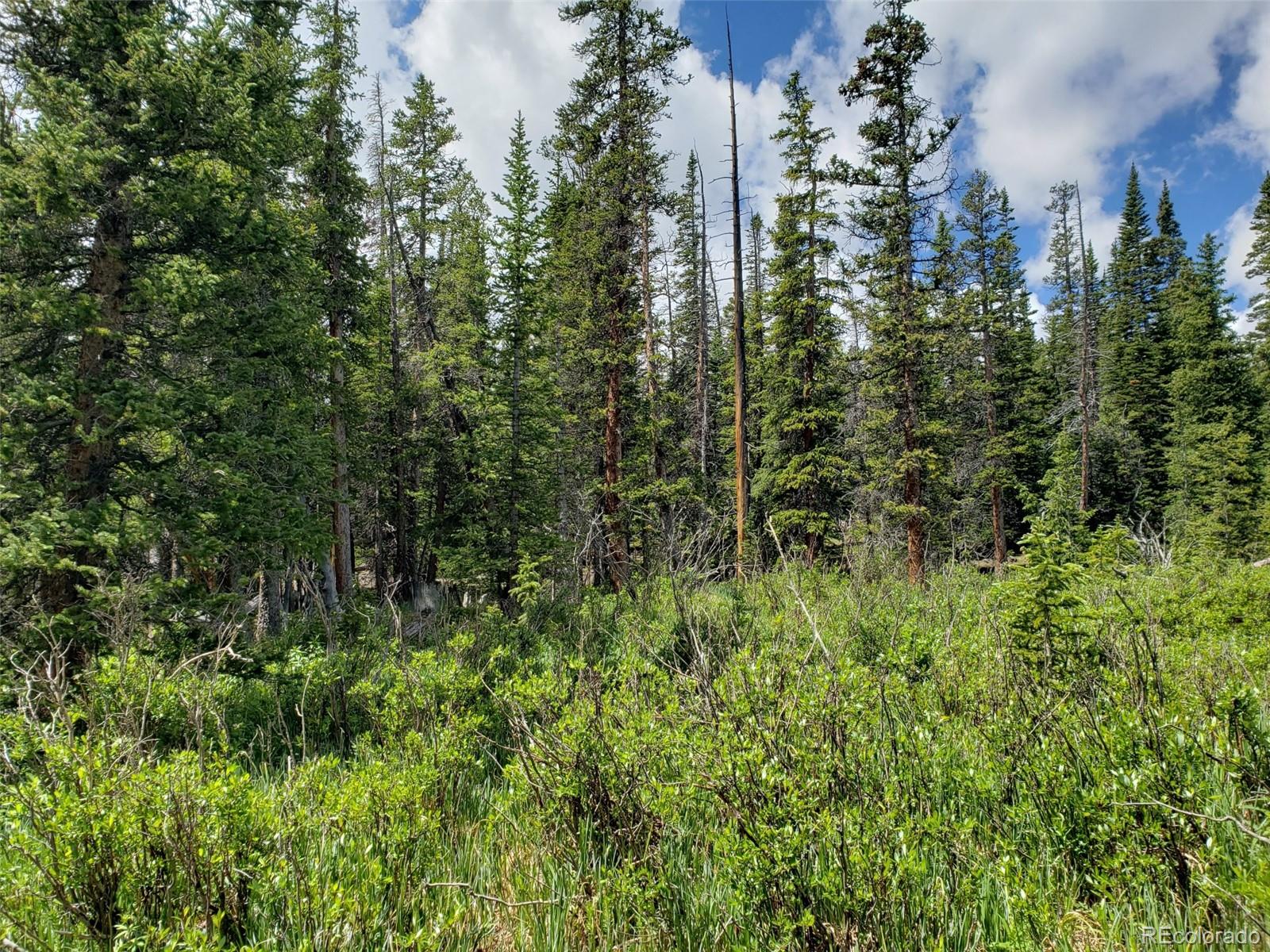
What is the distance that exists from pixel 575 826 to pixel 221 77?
9.51m

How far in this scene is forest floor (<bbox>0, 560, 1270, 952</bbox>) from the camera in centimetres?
204

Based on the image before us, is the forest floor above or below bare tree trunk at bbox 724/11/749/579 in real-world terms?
below

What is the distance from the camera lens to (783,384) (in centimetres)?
1788

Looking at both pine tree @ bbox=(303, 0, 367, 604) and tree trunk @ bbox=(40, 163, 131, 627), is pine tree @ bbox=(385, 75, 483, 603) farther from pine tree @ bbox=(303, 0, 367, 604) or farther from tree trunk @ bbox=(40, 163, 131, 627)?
tree trunk @ bbox=(40, 163, 131, 627)

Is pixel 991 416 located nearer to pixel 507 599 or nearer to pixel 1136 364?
pixel 1136 364

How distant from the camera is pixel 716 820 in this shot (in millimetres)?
2725

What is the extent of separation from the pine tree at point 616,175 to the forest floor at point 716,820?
36.3 feet

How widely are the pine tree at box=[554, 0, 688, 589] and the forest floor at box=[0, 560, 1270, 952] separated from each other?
11077 mm

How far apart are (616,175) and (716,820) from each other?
15.1 m

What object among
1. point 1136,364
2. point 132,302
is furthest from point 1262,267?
point 132,302

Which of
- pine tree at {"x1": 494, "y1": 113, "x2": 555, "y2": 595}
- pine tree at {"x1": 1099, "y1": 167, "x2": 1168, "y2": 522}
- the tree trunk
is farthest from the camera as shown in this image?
pine tree at {"x1": 1099, "y1": 167, "x2": 1168, "y2": 522}

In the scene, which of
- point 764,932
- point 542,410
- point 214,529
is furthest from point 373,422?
point 764,932

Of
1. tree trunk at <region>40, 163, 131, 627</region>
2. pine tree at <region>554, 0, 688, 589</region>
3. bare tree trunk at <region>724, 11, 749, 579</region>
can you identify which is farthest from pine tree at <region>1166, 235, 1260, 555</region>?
tree trunk at <region>40, 163, 131, 627</region>

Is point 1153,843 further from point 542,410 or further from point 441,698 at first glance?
point 542,410
